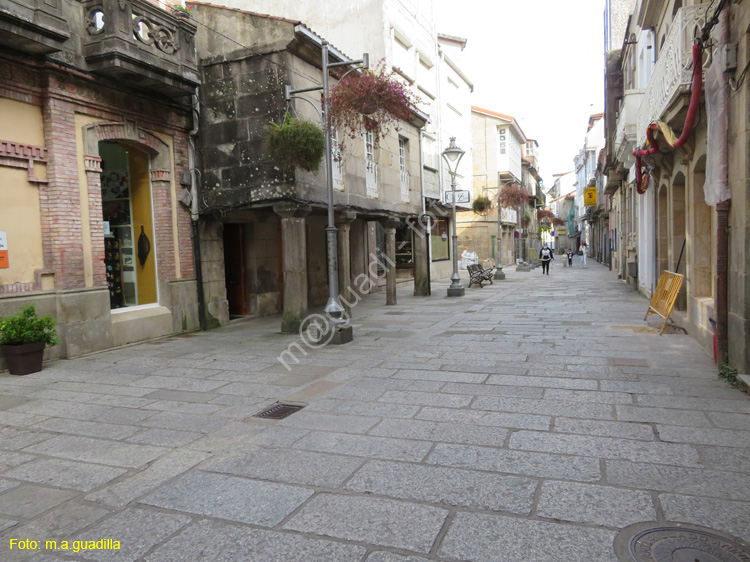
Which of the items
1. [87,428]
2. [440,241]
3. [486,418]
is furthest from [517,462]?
[440,241]

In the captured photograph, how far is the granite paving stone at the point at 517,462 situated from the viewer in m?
3.78

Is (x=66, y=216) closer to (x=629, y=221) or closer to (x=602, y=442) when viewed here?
(x=602, y=442)

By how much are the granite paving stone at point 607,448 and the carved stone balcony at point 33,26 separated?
26.1 ft

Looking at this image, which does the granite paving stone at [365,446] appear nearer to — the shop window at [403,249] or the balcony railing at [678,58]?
the balcony railing at [678,58]

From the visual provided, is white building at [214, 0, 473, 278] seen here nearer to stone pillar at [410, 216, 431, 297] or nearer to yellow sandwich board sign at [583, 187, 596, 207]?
stone pillar at [410, 216, 431, 297]

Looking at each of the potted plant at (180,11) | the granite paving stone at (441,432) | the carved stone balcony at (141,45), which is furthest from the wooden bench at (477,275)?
the granite paving stone at (441,432)

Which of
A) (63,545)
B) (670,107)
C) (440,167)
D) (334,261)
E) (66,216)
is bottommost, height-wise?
(63,545)

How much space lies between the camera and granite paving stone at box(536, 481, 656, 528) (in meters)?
3.13

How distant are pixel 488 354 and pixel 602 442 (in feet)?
12.0

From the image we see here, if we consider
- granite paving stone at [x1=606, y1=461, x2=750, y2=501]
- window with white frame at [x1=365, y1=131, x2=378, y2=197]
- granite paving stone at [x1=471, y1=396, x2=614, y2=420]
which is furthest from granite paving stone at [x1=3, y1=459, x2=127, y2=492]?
window with white frame at [x1=365, y1=131, x2=378, y2=197]

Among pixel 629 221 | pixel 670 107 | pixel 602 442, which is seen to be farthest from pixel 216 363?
pixel 629 221

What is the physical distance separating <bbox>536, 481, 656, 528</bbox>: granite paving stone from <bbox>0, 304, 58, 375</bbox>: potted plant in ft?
22.8

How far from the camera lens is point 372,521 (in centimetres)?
321

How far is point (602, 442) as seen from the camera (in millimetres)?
4340
